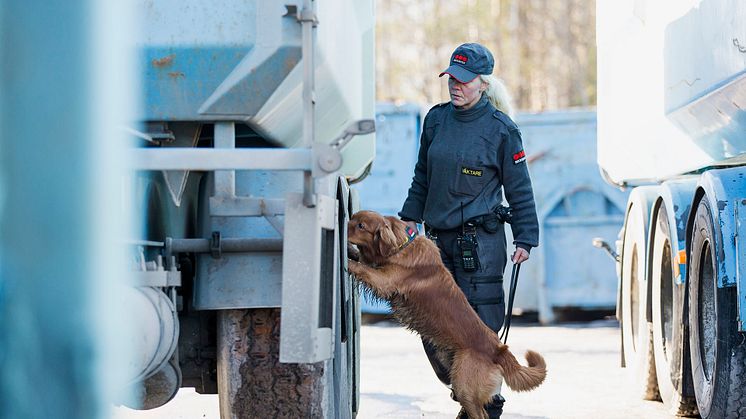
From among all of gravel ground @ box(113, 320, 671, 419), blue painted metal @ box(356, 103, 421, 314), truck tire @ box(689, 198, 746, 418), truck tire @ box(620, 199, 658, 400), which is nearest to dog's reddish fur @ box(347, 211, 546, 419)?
truck tire @ box(689, 198, 746, 418)

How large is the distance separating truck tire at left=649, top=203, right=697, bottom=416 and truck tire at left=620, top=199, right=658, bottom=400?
7.4 inches

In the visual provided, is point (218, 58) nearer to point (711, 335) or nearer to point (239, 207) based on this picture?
point (239, 207)

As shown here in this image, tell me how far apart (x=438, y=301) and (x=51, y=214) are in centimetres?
304

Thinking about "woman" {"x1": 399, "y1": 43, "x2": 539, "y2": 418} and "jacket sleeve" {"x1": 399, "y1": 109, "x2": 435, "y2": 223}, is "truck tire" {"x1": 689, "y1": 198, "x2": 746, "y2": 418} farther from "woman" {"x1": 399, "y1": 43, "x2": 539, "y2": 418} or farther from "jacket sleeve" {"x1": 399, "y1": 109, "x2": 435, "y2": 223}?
"jacket sleeve" {"x1": 399, "y1": 109, "x2": 435, "y2": 223}

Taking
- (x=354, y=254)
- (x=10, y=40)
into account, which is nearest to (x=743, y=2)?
(x=354, y=254)

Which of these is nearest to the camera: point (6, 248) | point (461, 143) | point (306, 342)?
point (6, 248)

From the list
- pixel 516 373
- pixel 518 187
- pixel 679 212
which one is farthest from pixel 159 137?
pixel 679 212

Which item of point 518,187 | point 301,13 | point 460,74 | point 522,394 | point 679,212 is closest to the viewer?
point 301,13

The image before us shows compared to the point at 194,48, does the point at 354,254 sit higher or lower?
lower

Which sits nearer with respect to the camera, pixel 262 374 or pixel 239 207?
pixel 239 207

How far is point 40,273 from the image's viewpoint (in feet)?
9.97

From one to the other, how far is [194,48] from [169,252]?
0.70 m

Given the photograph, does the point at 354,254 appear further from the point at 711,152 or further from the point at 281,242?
the point at 711,152

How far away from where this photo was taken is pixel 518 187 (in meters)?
6.02
